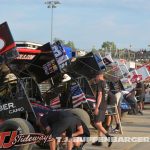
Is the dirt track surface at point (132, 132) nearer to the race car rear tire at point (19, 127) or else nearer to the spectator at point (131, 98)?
→ the spectator at point (131, 98)

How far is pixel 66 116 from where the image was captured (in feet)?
25.7

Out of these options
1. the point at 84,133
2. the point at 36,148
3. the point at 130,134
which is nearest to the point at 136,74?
the point at 130,134

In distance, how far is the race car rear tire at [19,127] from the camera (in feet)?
28.4

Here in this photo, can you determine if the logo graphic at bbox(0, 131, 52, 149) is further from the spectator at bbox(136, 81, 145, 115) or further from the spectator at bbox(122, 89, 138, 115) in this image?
the spectator at bbox(136, 81, 145, 115)

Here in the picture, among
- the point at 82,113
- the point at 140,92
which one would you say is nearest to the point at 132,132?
the point at 82,113

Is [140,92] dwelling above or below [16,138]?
below

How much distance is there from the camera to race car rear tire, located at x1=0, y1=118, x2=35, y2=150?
8.66 m

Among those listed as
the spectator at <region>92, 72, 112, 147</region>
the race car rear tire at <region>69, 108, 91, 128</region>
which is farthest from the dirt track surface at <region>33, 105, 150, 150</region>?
the race car rear tire at <region>69, 108, 91, 128</region>

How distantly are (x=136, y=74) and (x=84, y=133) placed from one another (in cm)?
1441

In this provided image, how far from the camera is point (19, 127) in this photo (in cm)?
868

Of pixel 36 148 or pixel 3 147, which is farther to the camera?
pixel 36 148

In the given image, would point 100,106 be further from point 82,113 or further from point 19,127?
point 19,127

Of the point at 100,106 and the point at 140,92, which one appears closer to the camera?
the point at 100,106

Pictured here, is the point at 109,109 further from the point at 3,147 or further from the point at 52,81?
the point at 3,147
